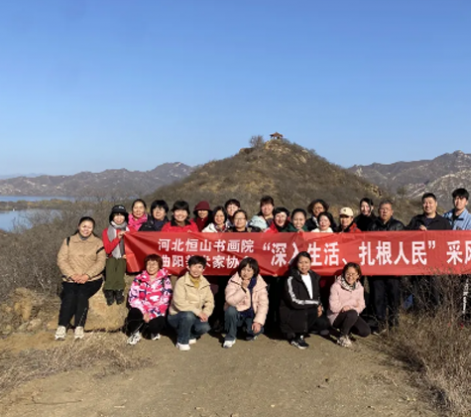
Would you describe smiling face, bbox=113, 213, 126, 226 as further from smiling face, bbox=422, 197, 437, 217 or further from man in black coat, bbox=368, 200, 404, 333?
smiling face, bbox=422, 197, 437, 217

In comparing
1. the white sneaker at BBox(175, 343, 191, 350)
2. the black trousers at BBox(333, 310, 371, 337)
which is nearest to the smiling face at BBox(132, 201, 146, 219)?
the white sneaker at BBox(175, 343, 191, 350)

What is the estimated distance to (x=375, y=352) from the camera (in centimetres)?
532

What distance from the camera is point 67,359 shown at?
15.9 ft

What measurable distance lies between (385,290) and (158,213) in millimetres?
3570

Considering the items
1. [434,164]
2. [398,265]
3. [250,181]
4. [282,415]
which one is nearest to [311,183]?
[250,181]

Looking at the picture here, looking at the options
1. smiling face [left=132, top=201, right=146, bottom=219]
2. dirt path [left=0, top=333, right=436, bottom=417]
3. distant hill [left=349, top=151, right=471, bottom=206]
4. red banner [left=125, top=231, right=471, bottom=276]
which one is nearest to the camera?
dirt path [left=0, top=333, right=436, bottom=417]

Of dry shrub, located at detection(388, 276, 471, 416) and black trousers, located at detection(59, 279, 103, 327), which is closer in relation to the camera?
dry shrub, located at detection(388, 276, 471, 416)

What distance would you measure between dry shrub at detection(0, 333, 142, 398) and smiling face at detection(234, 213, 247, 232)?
227 cm

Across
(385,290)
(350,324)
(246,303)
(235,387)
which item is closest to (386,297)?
(385,290)

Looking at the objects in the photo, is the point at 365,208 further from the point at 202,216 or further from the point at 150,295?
the point at 150,295

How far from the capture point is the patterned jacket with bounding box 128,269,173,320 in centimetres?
570

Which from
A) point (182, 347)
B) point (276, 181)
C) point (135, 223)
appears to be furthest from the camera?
point (276, 181)

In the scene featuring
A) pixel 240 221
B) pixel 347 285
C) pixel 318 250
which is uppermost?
pixel 240 221

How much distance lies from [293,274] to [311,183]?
125 feet
